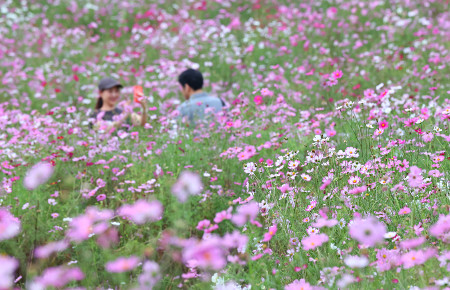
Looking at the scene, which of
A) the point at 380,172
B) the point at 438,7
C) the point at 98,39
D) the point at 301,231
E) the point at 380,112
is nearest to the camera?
the point at 301,231

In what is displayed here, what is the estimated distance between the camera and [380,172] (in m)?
2.62

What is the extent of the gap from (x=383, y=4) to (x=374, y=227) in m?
7.73

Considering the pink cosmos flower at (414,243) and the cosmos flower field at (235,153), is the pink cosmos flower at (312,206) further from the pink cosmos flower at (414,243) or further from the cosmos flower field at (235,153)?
the pink cosmos flower at (414,243)

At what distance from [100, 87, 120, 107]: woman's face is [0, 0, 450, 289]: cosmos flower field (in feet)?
1.20

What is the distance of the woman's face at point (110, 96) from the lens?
622cm

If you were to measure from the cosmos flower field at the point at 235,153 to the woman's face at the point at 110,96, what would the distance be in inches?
14.5

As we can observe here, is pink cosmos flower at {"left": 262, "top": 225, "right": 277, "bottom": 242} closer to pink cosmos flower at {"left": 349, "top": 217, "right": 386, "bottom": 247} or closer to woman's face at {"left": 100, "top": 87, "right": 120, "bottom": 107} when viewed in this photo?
pink cosmos flower at {"left": 349, "top": 217, "right": 386, "bottom": 247}

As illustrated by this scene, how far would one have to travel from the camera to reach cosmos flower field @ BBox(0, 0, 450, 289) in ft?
6.40

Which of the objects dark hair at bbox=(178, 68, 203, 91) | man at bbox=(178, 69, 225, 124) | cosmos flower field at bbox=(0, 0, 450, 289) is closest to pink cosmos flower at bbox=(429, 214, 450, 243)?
cosmos flower field at bbox=(0, 0, 450, 289)

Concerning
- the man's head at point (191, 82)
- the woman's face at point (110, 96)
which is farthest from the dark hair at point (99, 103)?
the man's head at point (191, 82)

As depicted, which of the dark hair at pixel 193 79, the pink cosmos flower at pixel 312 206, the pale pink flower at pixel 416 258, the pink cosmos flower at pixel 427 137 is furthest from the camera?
the dark hair at pixel 193 79

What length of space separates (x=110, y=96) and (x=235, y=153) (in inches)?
121

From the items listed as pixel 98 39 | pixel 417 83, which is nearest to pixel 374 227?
pixel 417 83

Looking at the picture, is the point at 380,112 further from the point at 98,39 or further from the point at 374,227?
the point at 98,39
